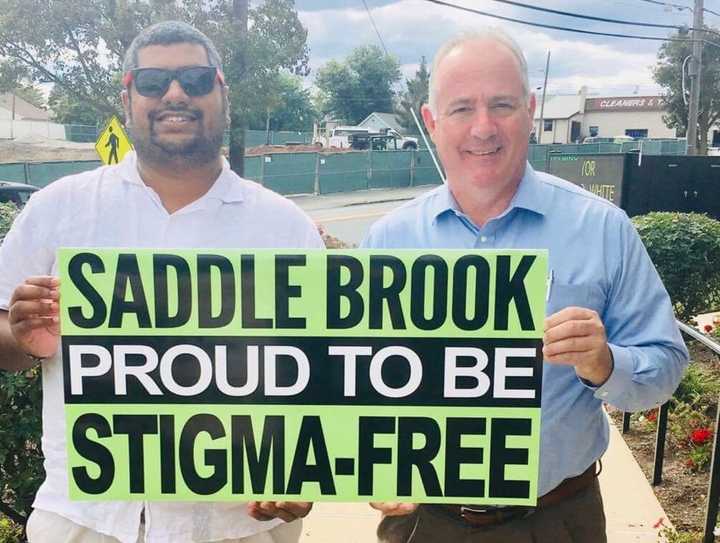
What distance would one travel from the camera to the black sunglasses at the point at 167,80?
188 cm

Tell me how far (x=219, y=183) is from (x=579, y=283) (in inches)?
37.3

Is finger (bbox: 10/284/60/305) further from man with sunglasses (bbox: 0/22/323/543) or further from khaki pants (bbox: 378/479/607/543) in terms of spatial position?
khaki pants (bbox: 378/479/607/543)

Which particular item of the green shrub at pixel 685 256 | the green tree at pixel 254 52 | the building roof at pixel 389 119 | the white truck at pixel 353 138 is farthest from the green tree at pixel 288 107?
the green shrub at pixel 685 256

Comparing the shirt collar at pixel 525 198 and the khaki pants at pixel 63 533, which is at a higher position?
the shirt collar at pixel 525 198

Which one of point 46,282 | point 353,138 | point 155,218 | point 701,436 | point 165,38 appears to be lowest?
point 701,436

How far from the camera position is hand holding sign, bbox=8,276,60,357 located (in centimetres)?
177

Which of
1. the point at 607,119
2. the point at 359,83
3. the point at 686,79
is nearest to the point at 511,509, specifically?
the point at 359,83

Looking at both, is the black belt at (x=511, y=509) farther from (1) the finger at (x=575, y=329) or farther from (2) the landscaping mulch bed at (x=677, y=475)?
(2) the landscaping mulch bed at (x=677, y=475)

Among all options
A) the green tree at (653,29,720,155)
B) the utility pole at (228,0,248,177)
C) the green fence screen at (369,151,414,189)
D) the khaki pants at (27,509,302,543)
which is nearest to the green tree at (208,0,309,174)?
the utility pole at (228,0,248,177)

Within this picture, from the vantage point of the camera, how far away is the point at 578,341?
166 centimetres

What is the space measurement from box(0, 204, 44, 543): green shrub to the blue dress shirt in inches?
65.1

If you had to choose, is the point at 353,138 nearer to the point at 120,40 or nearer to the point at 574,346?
the point at 120,40

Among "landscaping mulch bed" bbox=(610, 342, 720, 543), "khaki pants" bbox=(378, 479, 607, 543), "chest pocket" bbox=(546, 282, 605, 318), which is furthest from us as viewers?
"landscaping mulch bed" bbox=(610, 342, 720, 543)

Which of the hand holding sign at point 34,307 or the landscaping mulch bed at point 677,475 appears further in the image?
the landscaping mulch bed at point 677,475
